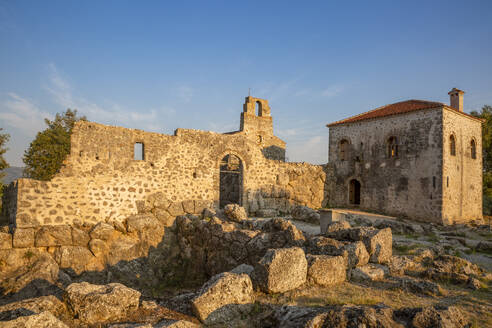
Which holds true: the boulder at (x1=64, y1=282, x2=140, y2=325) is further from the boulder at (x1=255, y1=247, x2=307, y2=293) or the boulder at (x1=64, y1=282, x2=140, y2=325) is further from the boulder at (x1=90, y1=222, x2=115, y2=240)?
the boulder at (x1=90, y1=222, x2=115, y2=240)

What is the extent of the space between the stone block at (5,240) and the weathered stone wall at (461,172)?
19.8 meters

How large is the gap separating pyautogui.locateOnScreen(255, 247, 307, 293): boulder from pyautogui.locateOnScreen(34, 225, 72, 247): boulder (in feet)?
27.2

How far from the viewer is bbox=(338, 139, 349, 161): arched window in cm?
2165

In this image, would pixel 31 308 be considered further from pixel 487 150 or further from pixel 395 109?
pixel 487 150

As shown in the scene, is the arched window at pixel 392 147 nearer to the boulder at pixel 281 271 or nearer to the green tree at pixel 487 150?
the green tree at pixel 487 150

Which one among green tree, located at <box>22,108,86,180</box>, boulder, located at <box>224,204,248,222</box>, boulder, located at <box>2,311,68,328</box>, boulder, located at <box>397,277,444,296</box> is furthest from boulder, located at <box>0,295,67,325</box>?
green tree, located at <box>22,108,86,180</box>

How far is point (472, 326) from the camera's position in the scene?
12.9 ft

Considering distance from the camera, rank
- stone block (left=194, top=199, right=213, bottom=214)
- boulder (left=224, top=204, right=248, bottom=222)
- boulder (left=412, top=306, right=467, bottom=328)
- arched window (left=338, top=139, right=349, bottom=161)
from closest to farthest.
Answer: boulder (left=412, top=306, right=467, bottom=328) < boulder (left=224, top=204, right=248, bottom=222) < stone block (left=194, top=199, right=213, bottom=214) < arched window (left=338, top=139, right=349, bottom=161)

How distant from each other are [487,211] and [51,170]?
3833 centimetres

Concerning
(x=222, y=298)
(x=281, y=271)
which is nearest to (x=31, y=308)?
(x=222, y=298)

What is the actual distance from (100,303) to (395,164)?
18.5 metres

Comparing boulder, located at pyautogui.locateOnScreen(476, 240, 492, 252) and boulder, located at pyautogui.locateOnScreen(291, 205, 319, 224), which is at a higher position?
boulder, located at pyautogui.locateOnScreen(291, 205, 319, 224)

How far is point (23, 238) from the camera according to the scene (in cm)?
999

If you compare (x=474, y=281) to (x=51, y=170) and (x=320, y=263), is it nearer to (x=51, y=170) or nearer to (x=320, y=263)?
(x=320, y=263)
